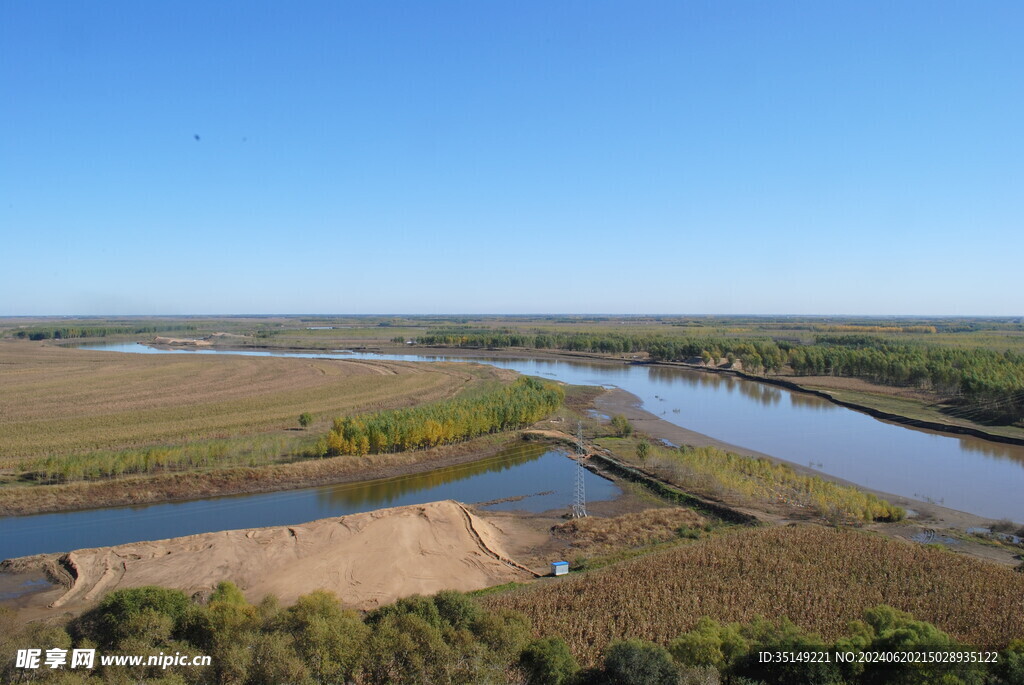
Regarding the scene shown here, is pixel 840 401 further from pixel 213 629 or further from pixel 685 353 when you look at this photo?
pixel 213 629

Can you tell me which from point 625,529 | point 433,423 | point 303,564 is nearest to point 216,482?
point 433,423

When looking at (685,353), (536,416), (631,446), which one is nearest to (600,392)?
(536,416)

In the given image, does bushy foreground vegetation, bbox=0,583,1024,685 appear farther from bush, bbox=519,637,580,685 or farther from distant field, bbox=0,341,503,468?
distant field, bbox=0,341,503,468

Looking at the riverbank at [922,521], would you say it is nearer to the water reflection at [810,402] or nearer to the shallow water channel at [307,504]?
the shallow water channel at [307,504]

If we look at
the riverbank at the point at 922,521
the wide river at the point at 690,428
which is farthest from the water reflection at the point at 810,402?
the riverbank at the point at 922,521

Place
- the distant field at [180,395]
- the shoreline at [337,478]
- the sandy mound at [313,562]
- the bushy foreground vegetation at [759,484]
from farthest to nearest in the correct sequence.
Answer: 1. the distant field at [180,395]
2. the shoreline at [337,478]
3. the bushy foreground vegetation at [759,484]
4. the sandy mound at [313,562]
